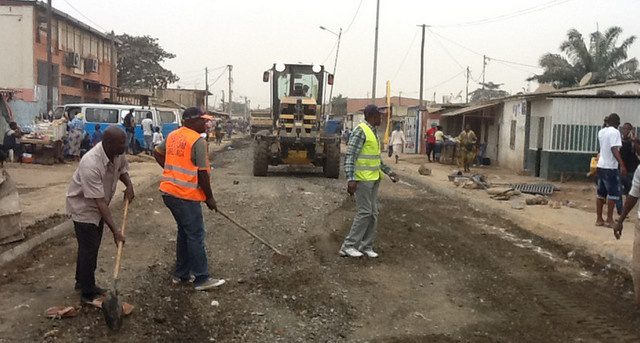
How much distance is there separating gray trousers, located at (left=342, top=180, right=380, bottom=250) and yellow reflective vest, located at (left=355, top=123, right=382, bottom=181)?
0.08 meters

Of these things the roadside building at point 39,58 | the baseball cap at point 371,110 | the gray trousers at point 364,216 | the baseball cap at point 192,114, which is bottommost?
the gray trousers at point 364,216

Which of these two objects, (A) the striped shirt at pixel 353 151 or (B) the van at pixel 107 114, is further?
(B) the van at pixel 107 114

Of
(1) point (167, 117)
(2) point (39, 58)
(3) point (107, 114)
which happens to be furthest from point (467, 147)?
(2) point (39, 58)

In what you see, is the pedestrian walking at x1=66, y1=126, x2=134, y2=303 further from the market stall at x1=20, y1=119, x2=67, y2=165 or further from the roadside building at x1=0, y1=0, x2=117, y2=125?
the roadside building at x1=0, y1=0, x2=117, y2=125

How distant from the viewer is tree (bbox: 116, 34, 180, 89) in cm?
4606

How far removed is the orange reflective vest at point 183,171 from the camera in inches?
213

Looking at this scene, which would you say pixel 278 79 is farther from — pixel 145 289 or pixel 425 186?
pixel 145 289

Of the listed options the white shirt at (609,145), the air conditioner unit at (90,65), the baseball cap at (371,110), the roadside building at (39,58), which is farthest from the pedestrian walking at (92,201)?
the air conditioner unit at (90,65)

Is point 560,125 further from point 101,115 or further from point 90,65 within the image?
point 90,65

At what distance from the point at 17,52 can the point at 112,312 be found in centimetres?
2697

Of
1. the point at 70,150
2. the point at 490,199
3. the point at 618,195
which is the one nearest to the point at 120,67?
the point at 70,150

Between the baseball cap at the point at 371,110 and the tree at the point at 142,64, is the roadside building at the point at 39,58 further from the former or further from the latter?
the baseball cap at the point at 371,110

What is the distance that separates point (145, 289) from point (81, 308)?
0.69m

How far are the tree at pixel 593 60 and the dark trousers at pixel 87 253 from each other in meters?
31.4
